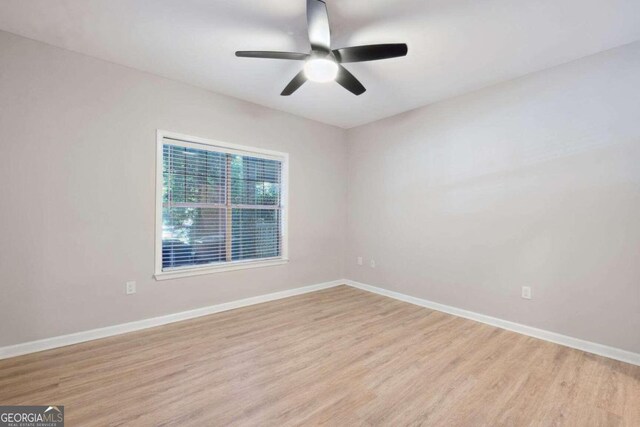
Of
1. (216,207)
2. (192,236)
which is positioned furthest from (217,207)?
(192,236)

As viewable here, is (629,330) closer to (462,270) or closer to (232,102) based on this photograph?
(462,270)

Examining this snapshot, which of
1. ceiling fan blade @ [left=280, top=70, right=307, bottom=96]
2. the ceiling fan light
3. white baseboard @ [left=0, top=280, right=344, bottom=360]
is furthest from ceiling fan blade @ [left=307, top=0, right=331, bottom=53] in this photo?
white baseboard @ [left=0, top=280, right=344, bottom=360]

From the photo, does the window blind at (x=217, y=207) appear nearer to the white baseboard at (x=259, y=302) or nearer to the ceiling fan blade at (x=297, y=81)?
the white baseboard at (x=259, y=302)

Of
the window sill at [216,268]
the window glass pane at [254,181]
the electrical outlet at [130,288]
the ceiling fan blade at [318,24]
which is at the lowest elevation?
the electrical outlet at [130,288]

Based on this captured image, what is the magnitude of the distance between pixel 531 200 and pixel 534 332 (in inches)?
52.5

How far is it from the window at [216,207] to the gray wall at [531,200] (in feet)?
5.77

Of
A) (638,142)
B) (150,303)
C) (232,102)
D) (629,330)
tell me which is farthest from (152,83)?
(629,330)

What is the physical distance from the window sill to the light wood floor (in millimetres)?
544

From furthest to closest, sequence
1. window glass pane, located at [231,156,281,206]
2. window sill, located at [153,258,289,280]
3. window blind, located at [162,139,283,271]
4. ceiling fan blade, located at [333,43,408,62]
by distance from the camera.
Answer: window glass pane, located at [231,156,281,206], window blind, located at [162,139,283,271], window sill, located at [153,258,289,280], ceiling fan blade, located at [333,43,408,62]

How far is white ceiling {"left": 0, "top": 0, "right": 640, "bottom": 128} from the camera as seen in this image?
6.73 feet

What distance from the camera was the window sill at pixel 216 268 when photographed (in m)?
3.12

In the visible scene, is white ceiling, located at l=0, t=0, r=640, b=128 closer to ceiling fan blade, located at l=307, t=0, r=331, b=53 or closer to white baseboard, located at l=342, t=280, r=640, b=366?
ceiling fan blade, located at l=307, t=0, r=331, b=53

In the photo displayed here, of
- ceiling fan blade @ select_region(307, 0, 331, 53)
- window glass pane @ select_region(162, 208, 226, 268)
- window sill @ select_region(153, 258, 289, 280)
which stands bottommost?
window sill @ select_region(153, 258, 289, 280)

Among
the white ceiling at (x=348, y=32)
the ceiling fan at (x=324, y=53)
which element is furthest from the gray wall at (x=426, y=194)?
the ceiling fan at (x=324, y=53)
